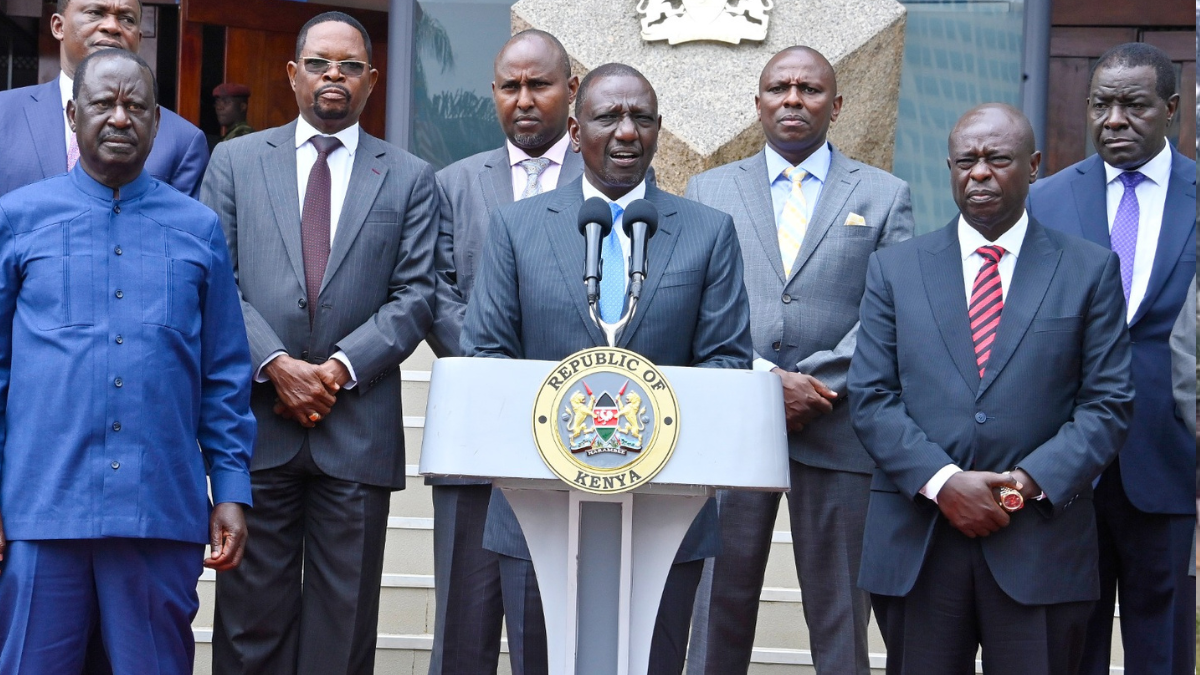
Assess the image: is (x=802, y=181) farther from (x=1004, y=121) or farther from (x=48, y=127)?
(x=48, y=127)

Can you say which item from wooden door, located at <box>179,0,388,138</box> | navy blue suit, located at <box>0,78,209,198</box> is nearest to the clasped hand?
navy blue suit, located at <box>0,78,209,198</box>

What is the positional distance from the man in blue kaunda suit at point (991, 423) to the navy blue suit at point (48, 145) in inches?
88.3

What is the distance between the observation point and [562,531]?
3377mm

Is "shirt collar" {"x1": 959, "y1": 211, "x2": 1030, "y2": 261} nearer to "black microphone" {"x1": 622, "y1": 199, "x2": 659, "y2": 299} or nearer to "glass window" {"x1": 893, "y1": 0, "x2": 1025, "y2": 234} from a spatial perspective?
"black microphone" {"x1": 622, "y1": 199, "x2": 659, "y2": 299}

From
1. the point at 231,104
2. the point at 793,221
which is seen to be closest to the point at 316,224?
the point at 793,221

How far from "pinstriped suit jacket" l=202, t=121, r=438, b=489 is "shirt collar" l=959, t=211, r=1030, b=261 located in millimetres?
1677

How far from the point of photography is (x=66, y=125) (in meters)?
4.81

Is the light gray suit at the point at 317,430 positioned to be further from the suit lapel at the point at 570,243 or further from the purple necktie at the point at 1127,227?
the purple necktie at the point at 1127,227

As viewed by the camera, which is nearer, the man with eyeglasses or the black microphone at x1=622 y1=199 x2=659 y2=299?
the black microphone at x1=622 y1=199 x2=659 y2=299

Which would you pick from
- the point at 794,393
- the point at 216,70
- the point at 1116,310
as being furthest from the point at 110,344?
the point at 216,70

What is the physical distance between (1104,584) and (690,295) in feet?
5.80

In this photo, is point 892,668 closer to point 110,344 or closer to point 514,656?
point 514,656

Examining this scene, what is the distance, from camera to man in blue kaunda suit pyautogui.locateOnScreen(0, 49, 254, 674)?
3.83 metres

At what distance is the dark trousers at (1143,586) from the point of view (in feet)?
15.3
